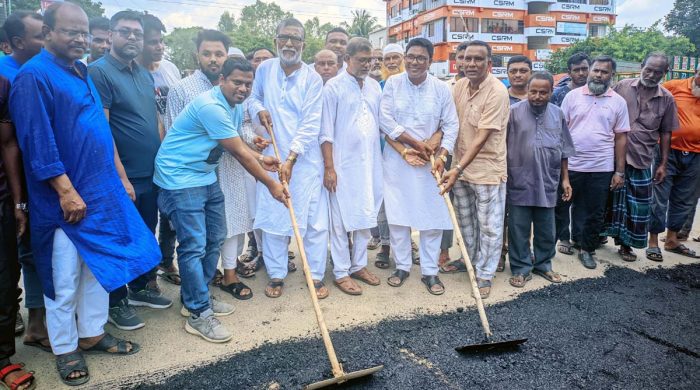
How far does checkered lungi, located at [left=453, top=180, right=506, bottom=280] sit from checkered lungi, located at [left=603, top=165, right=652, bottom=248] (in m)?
1.73

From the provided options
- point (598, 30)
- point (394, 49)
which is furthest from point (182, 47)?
point (394, 49)

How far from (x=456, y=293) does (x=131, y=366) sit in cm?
258

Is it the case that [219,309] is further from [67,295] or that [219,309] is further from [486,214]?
[486,214]

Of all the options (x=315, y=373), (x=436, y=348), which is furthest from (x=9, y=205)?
(x=436, y=348)

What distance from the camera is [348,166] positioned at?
158 inches

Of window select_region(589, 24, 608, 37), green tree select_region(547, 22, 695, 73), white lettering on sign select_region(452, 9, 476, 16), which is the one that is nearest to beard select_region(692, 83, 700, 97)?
green tree select_region(547, 22, 695, 73)

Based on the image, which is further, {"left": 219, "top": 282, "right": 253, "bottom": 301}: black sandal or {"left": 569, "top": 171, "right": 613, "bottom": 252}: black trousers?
{"left": 569, "top": 171, "right": 613, "bottom": 252}: black trousers

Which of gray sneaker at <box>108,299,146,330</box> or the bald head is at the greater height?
the bald head

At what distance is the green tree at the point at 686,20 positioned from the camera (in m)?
36.9

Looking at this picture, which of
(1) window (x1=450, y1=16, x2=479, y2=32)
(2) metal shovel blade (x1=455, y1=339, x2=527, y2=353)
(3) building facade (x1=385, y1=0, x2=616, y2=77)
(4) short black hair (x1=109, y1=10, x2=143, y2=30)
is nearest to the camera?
(2) metal shovel blade (x1=455, y1=339, x2=527, y2=353)

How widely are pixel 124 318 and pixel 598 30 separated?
47.9 m

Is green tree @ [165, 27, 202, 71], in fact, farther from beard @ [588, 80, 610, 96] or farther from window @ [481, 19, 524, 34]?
beard @ [588, 80, 610, 96]

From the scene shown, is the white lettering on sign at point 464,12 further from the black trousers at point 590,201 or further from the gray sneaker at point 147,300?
the gray sneaker at point 147,300

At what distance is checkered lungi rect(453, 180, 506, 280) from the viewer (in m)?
4.04
